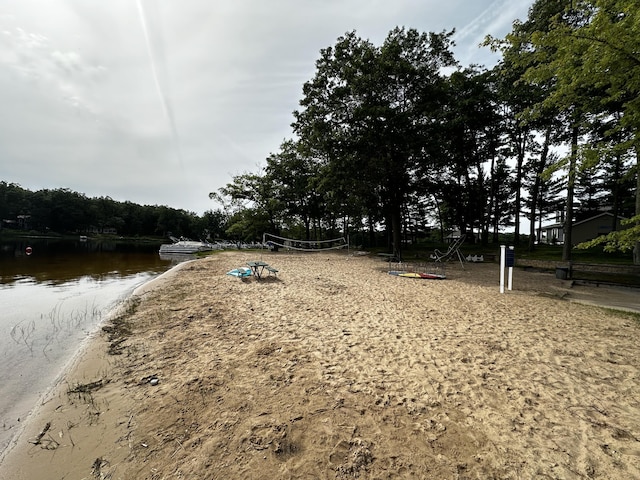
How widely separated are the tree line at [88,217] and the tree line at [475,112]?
44.2 metres

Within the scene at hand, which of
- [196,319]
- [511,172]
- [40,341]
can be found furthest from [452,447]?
[511,172]

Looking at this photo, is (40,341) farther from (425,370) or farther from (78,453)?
(425,370)

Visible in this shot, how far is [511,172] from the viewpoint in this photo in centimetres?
2681

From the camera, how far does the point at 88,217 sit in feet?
232

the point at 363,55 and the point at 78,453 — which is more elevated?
the point at 363,55

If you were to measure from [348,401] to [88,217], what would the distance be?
3558 inches

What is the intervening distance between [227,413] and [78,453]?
48.9 inches

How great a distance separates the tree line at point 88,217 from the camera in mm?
65938

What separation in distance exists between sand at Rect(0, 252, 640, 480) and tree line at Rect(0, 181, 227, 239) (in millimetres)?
55376

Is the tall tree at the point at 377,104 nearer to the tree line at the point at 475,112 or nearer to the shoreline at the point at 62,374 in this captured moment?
the tree line at the point at 475,112

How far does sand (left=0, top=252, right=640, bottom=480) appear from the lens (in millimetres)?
2219

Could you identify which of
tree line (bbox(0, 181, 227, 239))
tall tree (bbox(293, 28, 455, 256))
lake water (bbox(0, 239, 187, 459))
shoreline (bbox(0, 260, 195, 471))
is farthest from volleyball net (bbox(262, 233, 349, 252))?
tree line (bbox(0, 181, 227, 239))

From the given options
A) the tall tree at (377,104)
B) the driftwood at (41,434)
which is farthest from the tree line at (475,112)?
the driftwood at (41,434)

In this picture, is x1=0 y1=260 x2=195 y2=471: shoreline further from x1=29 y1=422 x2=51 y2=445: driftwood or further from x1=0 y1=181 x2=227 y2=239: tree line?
x1=0 y1=181 x2=227 y2=239: tree line
